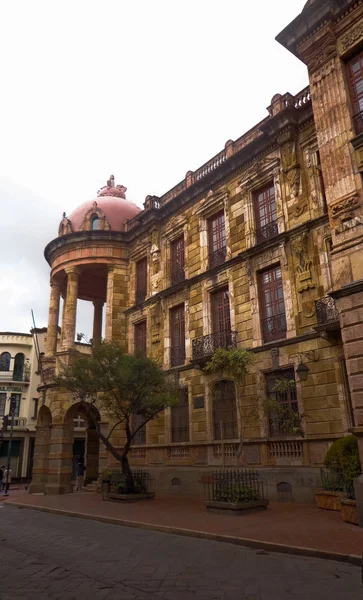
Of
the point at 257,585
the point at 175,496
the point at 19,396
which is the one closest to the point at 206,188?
the point at 175,496

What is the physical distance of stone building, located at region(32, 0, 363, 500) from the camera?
13.4 m

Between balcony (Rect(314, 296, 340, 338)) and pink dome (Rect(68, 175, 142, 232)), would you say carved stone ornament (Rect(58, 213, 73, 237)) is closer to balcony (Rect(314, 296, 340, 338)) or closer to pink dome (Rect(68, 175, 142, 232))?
pink dome (Rect(68, 175, 142, 232))

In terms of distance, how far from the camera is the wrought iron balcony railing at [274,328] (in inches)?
686

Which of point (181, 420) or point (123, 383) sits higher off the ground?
point (123, 383)

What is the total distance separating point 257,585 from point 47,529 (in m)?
7.79

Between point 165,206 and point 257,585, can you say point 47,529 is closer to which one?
point 257,585

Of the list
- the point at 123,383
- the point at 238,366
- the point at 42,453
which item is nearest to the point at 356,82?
the point at 238,366

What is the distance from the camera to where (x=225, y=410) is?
18.8m

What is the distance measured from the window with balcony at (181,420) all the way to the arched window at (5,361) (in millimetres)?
25110

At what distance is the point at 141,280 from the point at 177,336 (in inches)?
197

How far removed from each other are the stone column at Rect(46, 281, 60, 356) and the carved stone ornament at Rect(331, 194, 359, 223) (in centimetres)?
1872

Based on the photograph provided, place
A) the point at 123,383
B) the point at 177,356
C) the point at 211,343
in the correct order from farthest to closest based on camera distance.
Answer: the point at 177,356
the point at 211,343
the point at 123,383

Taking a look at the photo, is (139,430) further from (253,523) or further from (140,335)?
(253,523)

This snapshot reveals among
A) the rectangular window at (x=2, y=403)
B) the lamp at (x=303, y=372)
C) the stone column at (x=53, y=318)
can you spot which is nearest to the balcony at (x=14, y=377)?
the rectangular window at (x=2, y=403)
